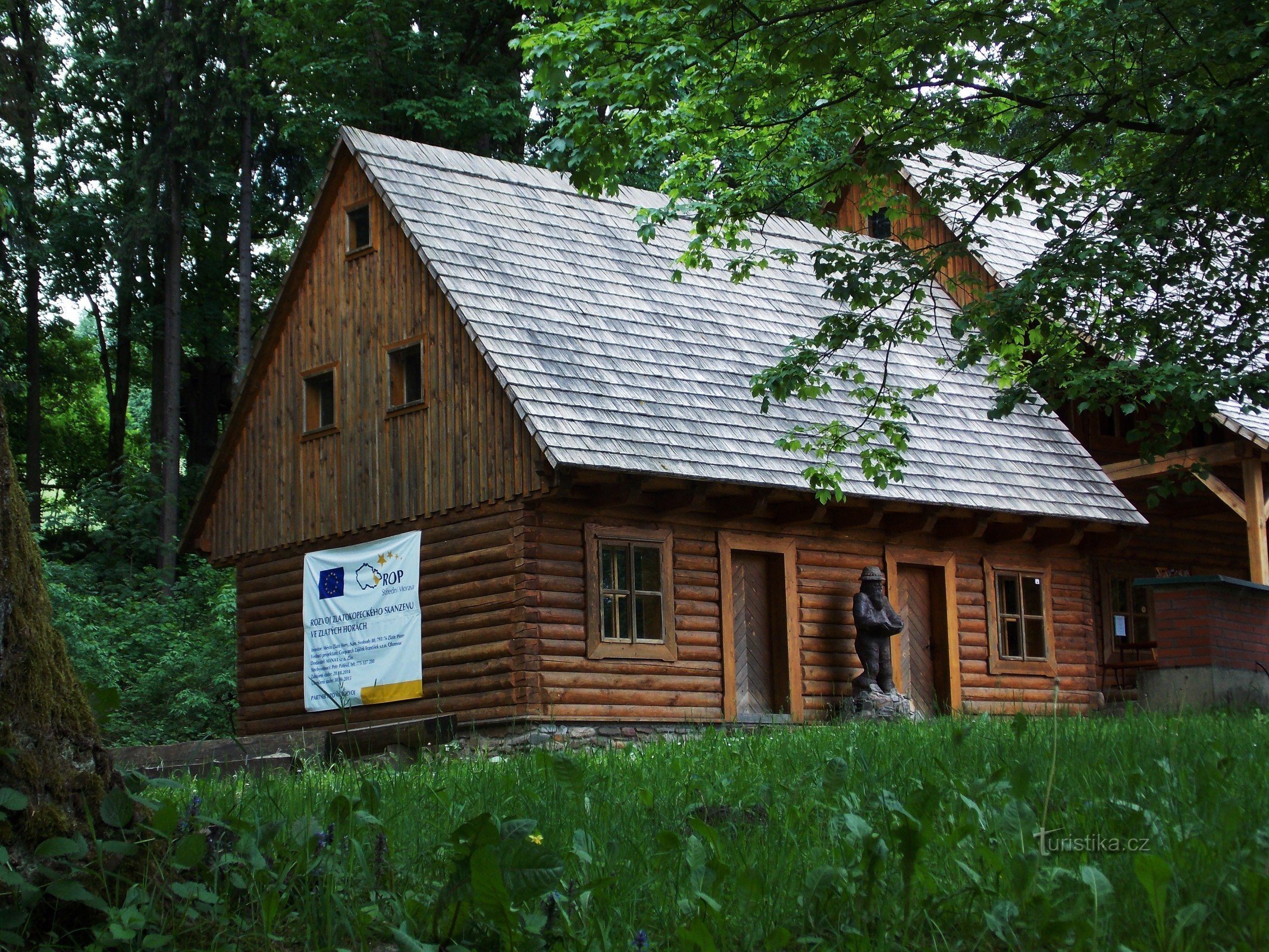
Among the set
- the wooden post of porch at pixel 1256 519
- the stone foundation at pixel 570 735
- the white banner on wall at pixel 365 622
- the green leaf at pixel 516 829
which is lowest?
the stone foundation at pixel 570 735

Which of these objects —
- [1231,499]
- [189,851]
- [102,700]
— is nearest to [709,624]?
[1231,499]

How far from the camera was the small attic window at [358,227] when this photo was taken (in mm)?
19750

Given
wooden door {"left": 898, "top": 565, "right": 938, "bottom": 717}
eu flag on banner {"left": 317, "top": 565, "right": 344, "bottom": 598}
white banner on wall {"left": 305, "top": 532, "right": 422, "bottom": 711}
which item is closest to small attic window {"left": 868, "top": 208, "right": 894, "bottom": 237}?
wooden door {"left": 898, "top": 565, "right": 938, "bottom": 717}

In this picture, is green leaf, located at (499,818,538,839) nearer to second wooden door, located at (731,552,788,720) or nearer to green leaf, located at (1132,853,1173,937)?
green leaf, located at (1132,853,1173,937)

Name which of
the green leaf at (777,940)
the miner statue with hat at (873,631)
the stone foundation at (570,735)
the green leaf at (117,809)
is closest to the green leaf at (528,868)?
the green leaf at (777,940)

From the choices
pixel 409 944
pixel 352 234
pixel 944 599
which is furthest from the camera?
pixel 944 599

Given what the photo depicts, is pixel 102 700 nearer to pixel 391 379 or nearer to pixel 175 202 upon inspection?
pixel 391 379

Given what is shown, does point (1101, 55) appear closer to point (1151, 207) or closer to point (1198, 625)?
point (1151, 207)

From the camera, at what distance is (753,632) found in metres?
18.8

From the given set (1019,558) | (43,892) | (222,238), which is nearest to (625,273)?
(1019,558)

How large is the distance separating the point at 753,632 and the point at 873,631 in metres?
1.54

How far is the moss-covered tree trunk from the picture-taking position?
4.12 m

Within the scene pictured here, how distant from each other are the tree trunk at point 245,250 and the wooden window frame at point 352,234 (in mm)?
11453

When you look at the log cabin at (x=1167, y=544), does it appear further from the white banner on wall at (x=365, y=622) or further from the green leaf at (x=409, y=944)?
the green leaf at (x=409, y=944)
